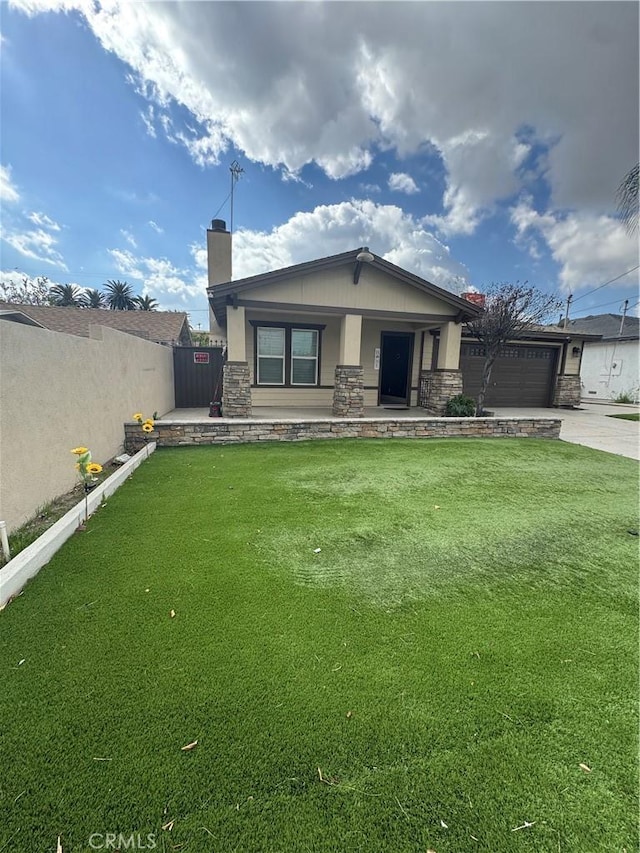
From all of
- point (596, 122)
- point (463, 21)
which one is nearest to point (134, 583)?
point (463, 21)

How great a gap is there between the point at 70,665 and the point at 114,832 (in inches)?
36.5

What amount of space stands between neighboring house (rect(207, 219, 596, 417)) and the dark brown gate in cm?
112

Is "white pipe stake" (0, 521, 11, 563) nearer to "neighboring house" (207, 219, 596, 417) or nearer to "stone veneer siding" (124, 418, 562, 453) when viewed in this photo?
"stone veneer siding" (124, 418, 562, 453)

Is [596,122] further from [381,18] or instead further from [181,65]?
[181,65]

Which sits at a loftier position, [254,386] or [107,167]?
[107,167]

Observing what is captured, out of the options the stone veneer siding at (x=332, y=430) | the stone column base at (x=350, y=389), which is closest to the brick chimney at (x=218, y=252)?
the stone column base at (x=350, y=389)

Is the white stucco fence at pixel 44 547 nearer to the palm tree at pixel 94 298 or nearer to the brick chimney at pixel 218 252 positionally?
the brick chimney at pixel 218 252

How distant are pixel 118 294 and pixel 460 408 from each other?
1487 inches

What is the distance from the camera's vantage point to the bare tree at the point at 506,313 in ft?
35.3

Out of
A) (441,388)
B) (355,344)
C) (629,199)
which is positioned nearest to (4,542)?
(355,344)

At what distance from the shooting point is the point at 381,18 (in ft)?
25.6

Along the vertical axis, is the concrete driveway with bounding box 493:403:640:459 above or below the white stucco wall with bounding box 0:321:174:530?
below

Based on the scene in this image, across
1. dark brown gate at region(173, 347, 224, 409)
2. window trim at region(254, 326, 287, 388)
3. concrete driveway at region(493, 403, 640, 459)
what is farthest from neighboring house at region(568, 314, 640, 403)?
dark brown gate at region(173, 347, 224, 409)

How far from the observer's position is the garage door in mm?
13664
